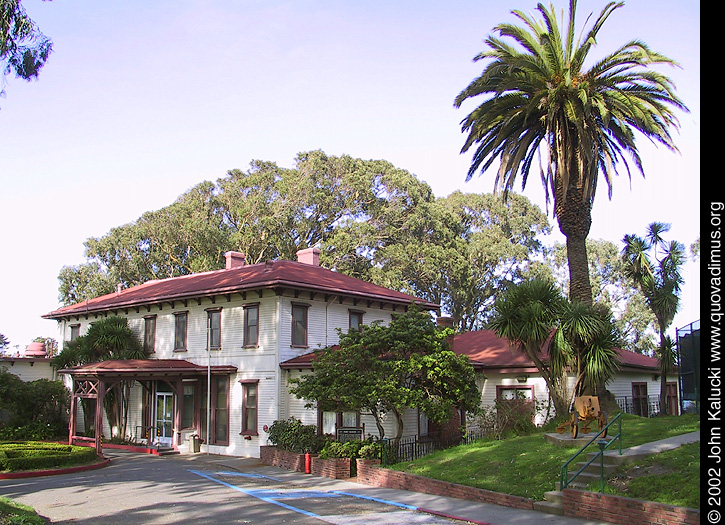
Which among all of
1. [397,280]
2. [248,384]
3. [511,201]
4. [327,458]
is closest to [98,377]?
[248,384]

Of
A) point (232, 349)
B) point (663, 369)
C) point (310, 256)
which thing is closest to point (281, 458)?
point (232, 349)

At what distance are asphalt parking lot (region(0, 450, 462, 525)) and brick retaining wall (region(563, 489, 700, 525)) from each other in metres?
2.29

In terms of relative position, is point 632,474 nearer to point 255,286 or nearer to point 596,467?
point 596,467

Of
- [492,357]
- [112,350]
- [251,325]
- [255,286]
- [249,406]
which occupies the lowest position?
[249,406]

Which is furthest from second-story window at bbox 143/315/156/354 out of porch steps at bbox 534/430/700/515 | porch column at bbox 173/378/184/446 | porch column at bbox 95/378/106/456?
porch steps at bbox 534/430/700/515

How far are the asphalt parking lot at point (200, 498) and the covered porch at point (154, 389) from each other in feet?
15.8

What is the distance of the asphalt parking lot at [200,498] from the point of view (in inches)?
546

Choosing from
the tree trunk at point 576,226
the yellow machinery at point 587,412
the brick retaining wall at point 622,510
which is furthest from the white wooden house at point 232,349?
the brick retaining wall at point 622,510

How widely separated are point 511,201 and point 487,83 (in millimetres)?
34714

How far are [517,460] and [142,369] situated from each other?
51.1 ft

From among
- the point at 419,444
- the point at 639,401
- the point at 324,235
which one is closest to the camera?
the point at 419,444

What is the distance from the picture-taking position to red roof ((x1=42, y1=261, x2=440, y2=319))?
26156mm

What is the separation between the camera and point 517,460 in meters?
16.5

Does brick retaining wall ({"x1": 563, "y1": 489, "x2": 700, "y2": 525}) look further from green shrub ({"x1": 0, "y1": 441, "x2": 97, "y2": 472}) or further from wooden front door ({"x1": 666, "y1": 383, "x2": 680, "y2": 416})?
wooden front door ({"x1": 666, "y1": 383, "x2": 680, "y2": 416})
